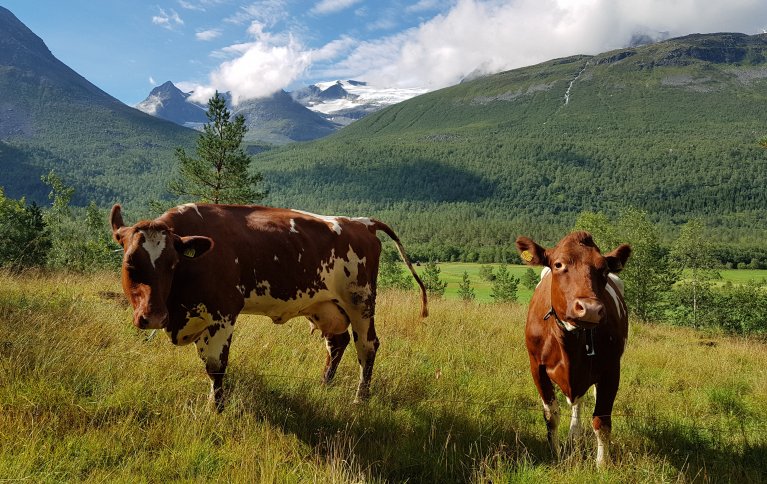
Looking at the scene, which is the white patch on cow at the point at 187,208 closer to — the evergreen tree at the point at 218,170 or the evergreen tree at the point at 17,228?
the evergreen tree at the point at 218,170

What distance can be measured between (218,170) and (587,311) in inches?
1296

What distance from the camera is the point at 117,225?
454cm

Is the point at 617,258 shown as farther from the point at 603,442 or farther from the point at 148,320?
the point at 148,320

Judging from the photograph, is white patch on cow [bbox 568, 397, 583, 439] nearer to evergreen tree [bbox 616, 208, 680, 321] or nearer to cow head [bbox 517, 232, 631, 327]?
cow head [bbox 517, 232, 631, 327]

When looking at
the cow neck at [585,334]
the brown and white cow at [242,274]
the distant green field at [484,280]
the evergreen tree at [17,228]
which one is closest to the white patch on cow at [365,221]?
the brown and white cow at [242,274]

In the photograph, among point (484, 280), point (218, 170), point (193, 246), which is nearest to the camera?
point (193, 246)

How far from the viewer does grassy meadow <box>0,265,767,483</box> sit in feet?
12.0

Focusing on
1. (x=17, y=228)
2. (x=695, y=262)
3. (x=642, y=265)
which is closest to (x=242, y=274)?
(x=17, y=228)

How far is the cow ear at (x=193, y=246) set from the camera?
4.01m

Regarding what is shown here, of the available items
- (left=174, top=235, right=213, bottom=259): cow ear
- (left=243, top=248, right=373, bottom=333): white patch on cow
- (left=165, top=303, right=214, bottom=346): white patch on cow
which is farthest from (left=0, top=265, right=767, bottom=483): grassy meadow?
(left=174, top=235, right=213, bottom=259): cow ear

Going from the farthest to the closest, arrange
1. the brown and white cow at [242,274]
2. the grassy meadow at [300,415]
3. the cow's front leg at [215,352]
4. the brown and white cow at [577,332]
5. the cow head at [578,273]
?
the cow's front leg at [215,352]
the brown and white cow at [577,332]
the brown and white cow at [242,274]
the cow head at [578,273]
the grassy meadow at [300,415]

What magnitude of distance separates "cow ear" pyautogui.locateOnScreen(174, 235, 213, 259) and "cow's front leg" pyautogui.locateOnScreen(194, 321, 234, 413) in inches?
31.0

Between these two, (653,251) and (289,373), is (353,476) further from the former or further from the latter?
(653,251)

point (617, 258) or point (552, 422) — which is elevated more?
point (617, 258)
